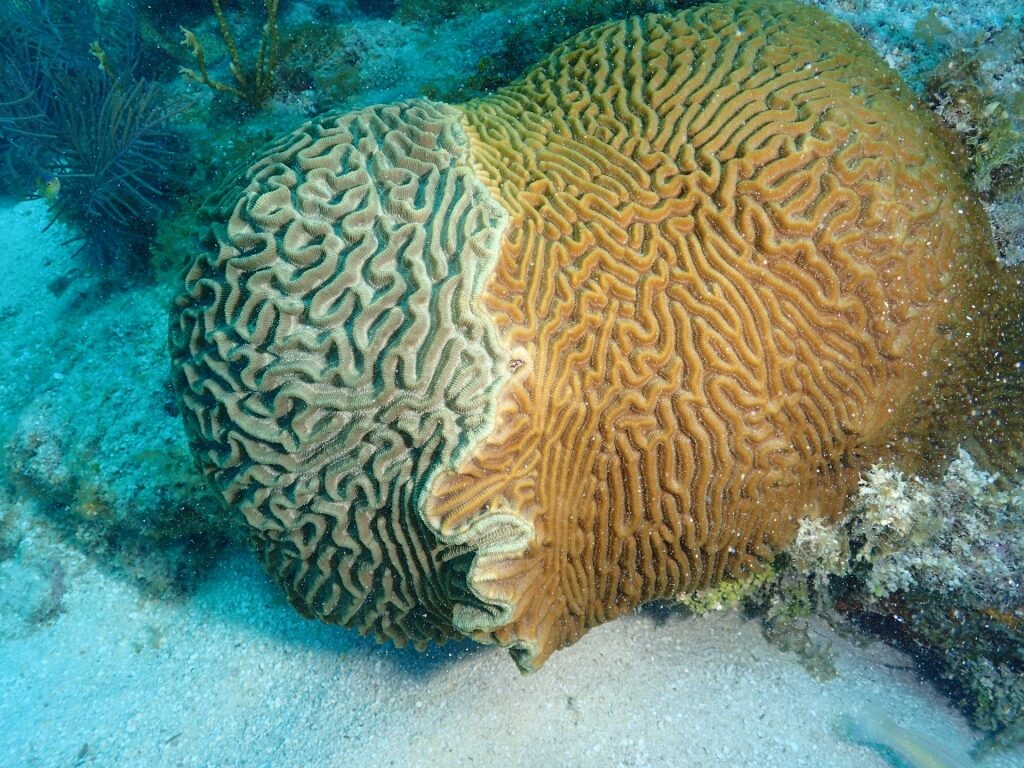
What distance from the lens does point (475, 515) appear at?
3303mm

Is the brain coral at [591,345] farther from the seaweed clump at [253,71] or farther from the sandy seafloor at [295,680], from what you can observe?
the seaweed clump at [253,71]

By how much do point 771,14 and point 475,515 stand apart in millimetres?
3890

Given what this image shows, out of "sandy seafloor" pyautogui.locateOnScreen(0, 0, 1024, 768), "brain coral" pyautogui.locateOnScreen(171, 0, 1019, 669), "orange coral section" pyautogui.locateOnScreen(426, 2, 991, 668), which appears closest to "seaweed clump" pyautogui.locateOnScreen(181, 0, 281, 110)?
"sandy seafloor" pyautogui.locateOnScreen(0, 0, 1024, 768)

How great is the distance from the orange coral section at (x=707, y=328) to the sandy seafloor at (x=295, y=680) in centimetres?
93

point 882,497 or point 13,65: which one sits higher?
point 882,497

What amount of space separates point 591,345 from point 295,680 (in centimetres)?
383

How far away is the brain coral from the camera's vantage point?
3.39m

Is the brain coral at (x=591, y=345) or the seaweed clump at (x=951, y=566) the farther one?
the seaweed clump at (x=951, y=566)

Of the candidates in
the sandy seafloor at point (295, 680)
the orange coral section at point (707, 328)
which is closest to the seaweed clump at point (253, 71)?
the sandy seafloor at point (295, 680)

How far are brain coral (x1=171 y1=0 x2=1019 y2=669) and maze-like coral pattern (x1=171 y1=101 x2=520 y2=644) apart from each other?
17mm

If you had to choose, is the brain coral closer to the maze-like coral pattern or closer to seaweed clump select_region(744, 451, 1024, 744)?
the maze-like coral pattern

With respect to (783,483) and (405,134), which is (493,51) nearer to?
(405,134)

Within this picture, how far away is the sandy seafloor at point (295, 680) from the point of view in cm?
407

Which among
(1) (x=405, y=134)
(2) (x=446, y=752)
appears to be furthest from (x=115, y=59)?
(2) (x=446, y=752)
